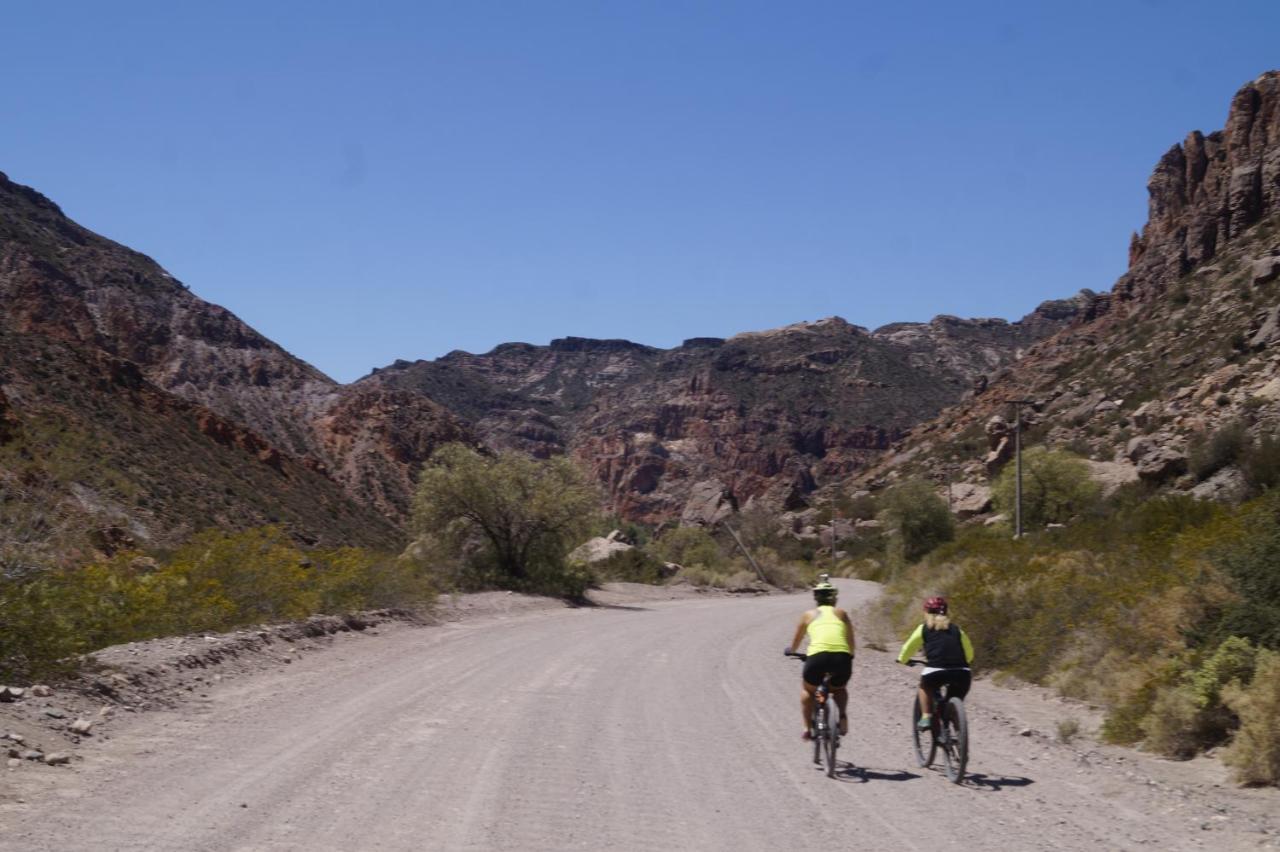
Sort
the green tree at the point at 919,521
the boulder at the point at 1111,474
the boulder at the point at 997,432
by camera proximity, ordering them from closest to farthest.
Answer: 1. the boulder at the point at 1111,474
2. the green tree at the point at 919,521
3. the boulder at the point at 997,432

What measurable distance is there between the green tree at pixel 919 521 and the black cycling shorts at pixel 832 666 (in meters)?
43.5

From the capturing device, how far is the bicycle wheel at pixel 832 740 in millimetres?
9570

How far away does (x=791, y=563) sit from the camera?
66688mm

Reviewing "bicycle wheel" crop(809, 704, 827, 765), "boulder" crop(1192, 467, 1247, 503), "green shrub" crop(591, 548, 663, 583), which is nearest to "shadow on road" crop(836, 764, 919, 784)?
"bicycle wheel" crop(809, 704, 827, 765)

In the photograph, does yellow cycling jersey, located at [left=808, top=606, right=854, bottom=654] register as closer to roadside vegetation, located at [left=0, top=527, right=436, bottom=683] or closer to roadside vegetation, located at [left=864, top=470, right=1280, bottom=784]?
roadside vegetation, located at [left=864, top=470, right=1280, bottom=784]

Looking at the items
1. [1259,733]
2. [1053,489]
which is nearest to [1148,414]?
[1053,489]

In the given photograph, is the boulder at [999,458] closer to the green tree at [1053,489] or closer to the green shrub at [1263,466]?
the green tree at [1053,489]

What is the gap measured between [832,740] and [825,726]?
0.20 metres

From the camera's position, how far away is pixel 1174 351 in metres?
70.5

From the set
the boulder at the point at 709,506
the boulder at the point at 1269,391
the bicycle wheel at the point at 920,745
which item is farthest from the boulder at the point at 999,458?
the bicycle wheel at the point at 920,745

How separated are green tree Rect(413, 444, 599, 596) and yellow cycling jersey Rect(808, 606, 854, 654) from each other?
25.3m

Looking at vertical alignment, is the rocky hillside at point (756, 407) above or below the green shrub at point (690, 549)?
above

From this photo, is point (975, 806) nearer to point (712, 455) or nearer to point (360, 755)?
point (360, 755)

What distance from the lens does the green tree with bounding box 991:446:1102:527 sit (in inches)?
1965
